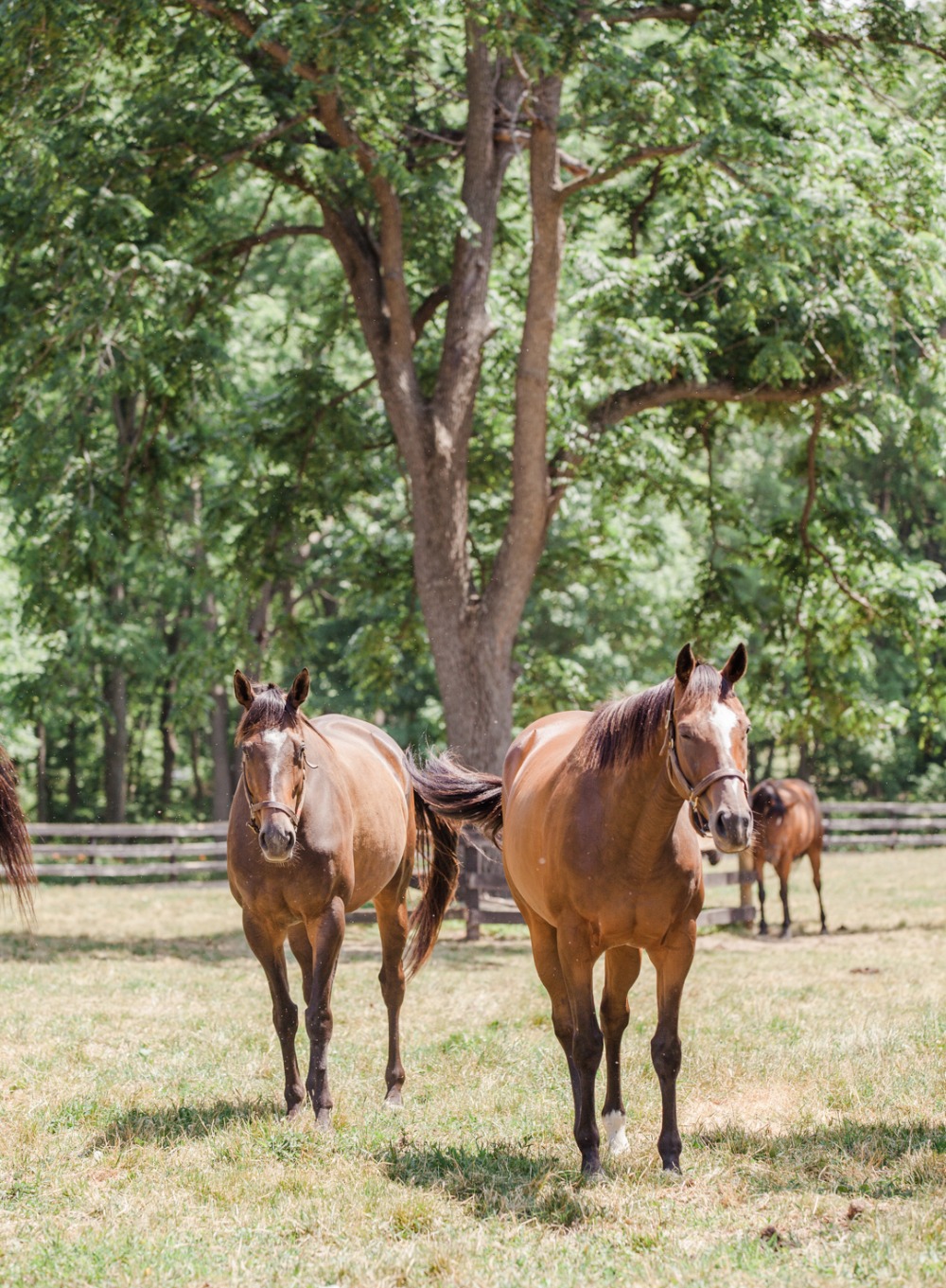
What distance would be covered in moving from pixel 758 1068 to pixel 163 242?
10940mm

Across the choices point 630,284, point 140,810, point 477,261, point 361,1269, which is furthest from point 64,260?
point 140,810

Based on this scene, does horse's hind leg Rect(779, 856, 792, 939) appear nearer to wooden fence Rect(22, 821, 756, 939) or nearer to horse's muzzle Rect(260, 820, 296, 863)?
wooden fence Rect(22, 821, 756, 939)

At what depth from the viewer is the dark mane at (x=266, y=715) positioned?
641 centimetres

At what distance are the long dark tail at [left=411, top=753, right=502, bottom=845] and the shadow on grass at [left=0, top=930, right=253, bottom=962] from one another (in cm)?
609

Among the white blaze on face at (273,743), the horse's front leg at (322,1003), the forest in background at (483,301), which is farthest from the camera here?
the forest in background at (483,301)

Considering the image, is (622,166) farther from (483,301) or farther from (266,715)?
(266,715)

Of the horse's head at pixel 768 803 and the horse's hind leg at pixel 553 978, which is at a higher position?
the horse's head at pixel 768 803

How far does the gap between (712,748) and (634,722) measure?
0.69m

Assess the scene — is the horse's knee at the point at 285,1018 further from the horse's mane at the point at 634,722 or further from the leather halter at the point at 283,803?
the horse's mane at the point at 634,722

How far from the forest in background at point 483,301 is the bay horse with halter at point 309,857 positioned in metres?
7.04

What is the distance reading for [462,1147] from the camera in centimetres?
606

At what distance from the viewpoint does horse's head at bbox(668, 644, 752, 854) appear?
15.8 ft

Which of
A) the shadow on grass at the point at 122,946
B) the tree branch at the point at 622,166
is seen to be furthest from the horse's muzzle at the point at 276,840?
the tree branch at the point at 622,166

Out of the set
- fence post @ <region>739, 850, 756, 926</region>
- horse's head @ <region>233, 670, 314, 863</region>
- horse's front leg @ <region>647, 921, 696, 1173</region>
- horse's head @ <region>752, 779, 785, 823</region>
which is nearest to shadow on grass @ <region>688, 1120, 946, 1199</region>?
horse's front leg @ <region>647, 921, 696, 1173</region>
